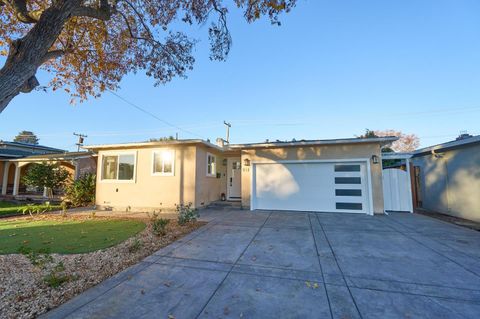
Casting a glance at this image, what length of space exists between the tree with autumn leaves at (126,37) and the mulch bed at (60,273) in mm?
4229

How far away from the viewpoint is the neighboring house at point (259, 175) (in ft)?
28.3

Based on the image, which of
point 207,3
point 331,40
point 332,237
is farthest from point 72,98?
point 331,40

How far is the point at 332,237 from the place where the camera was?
5320 millimetres

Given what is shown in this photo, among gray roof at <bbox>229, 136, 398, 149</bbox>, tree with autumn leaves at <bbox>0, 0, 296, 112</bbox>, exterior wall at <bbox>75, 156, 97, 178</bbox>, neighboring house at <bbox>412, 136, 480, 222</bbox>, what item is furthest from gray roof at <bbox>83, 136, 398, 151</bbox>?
exterior wall at <bbox>75, 156, 97, 178</bbox>

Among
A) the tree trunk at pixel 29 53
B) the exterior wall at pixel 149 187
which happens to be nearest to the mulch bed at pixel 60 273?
the tree trunk at pixel 29 53

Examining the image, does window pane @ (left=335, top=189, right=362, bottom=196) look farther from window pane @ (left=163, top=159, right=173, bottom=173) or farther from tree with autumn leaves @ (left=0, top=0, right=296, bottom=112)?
window pane @ (left=163, top=159, right=173, bottom=173)

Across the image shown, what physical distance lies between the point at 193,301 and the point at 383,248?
4.18 m

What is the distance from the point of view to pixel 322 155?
902 centimetres

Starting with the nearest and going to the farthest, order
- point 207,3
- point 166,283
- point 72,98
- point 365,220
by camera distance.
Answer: point 166,283
point 207,3
point 365,220
point 72,98

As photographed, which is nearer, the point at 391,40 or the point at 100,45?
the point at 100,45

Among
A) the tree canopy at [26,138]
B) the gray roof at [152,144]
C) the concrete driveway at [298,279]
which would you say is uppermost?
the tree canopy at [26,138]

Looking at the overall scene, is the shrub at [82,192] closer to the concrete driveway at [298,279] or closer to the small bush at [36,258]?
the small bush at [36,258]

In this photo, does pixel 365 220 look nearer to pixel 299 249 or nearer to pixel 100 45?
pixel 299 249

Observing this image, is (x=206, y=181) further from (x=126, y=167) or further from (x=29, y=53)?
(x=29, y=53)
